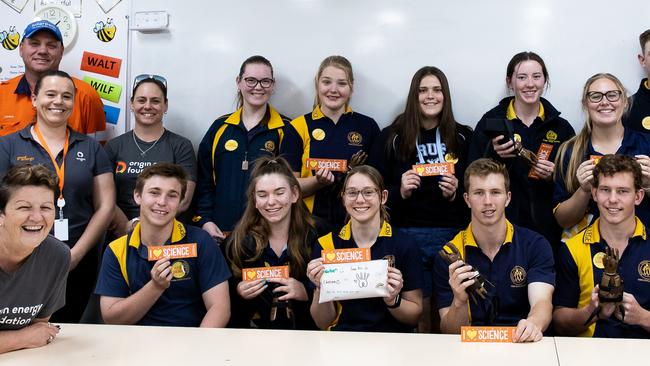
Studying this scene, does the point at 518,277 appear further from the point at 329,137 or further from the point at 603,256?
the point at 329,137

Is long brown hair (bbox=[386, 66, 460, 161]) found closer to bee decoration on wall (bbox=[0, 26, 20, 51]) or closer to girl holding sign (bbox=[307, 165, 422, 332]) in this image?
girl holding sign (bbox=[307, 165, 422, 332])

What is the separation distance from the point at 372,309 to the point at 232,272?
28.9 inches

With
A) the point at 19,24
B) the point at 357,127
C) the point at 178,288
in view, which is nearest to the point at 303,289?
the point at 178,288

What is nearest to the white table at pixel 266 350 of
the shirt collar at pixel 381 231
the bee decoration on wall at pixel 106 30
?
the shirt collar at pixel 381 231

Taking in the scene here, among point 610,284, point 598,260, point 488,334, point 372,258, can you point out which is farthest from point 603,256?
point 372,258

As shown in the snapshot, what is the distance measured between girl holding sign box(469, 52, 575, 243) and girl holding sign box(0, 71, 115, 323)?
2.05 metres

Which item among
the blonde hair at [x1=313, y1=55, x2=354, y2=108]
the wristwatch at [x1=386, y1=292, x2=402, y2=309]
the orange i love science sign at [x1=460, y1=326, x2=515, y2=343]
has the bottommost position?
the orange i love science sign at [x1=460, y1=326, x2=515, y2=343]

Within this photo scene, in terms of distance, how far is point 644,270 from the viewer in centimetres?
285

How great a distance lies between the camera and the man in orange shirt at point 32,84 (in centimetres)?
406

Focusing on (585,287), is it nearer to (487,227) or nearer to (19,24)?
Result: (487,227)

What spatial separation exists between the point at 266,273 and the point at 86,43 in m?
2.44

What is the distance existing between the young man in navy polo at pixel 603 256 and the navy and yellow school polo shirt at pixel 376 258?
0.65m

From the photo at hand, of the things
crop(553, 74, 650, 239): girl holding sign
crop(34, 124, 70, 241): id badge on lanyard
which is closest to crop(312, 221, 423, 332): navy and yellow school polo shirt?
crop(553, 74, 650, 239): girl holding sign

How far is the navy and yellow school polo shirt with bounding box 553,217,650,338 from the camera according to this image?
2.82 meters
